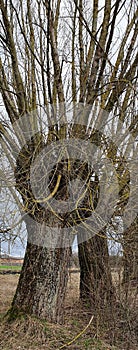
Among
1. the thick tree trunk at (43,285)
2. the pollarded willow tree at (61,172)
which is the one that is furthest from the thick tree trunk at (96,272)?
the thick tree trunk at (43,285)

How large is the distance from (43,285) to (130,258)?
1.15 meters

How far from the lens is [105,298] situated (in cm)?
432

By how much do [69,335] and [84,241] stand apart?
152 centimetres

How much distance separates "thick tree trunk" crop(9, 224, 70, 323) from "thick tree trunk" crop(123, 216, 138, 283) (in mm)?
803

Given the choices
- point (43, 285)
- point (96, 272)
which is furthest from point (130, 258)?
point (43, 285)

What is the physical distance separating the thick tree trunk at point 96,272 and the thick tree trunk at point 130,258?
0.35 m

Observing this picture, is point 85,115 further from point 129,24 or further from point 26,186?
point 129,24

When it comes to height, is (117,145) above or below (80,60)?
below

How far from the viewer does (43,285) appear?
425 cm

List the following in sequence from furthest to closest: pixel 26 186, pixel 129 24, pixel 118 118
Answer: pixel 129 24, pixel 118 118, pixel 26 186

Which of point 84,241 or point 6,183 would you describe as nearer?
point 6,183

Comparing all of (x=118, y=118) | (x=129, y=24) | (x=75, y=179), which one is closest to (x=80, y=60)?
(x=129, y=24)

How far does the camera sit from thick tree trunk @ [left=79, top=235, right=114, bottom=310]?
4398 millimetres

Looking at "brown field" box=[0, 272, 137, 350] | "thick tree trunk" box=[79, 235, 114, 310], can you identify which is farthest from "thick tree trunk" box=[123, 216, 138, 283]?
"thick tree trunk" box=[79, 235, 114, 310]
